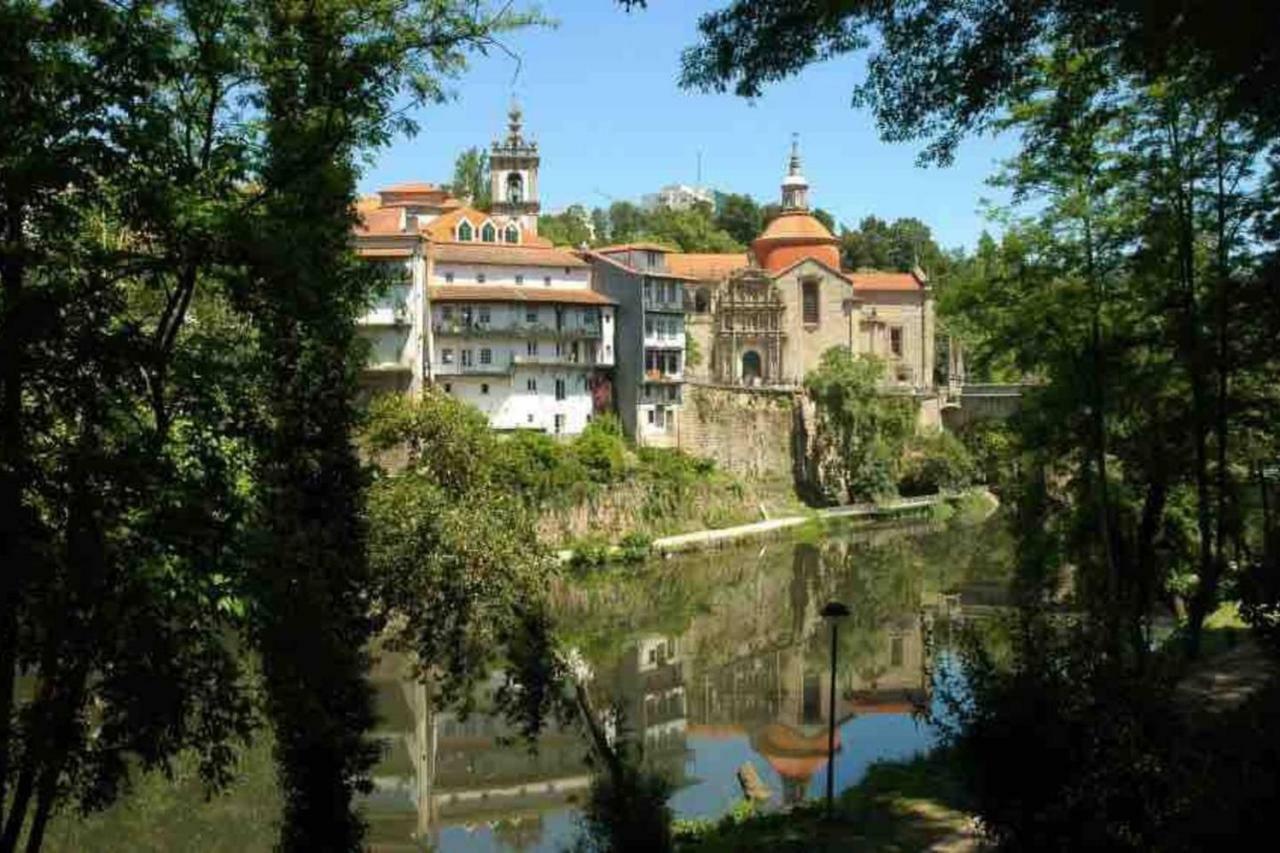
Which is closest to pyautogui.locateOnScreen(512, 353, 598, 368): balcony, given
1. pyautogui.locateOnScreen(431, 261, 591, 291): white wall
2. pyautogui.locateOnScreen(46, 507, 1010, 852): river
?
pyautogui.locateOnScreen(431, 261, 591, 291): white wall

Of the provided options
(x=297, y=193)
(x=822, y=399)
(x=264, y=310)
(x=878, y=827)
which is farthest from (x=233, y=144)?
(x=822, y=399)

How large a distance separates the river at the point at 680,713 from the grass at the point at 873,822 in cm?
135

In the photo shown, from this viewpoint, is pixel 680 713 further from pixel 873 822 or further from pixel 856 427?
pixel 856 427

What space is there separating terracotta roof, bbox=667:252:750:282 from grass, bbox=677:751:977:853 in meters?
51.4

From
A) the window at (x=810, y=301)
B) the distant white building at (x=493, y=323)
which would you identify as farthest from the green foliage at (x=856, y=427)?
the distant white building at (x=493, y=323)

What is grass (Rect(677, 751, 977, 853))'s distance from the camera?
39.3 ft

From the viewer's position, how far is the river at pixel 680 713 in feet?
59.5

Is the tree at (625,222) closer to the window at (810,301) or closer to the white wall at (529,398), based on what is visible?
the window at (810,301)

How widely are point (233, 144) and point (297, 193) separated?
0.57 m

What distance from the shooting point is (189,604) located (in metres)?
6.78

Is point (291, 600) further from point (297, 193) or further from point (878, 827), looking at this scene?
point (878, 827)

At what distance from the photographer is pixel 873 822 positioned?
12805 mm

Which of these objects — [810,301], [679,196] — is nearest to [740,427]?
[810,301]

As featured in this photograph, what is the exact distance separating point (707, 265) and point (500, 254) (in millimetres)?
19682
